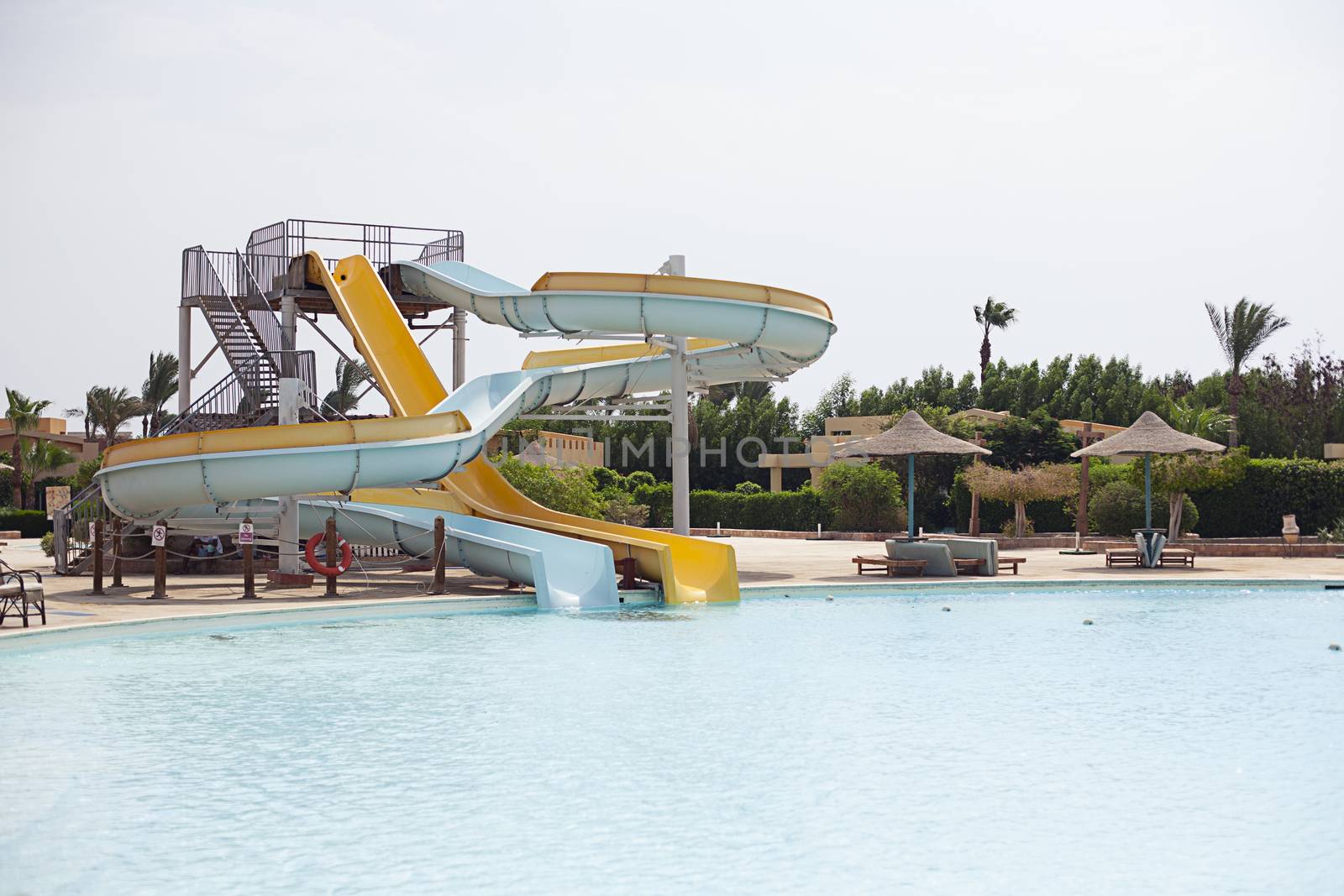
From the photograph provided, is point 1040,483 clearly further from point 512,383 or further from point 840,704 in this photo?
point 840,704

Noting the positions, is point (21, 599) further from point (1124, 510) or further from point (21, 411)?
point (21, 411)

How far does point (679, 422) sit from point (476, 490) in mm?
3359

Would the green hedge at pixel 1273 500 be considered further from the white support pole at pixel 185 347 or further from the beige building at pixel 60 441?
the beige building at pixel 60 441

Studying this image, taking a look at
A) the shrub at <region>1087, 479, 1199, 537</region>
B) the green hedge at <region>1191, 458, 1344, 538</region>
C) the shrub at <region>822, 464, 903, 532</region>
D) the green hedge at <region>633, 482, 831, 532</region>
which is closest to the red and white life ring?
the shrub at <region>1087, 479, 1199, 537</region>

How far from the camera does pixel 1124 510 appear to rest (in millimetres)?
29625

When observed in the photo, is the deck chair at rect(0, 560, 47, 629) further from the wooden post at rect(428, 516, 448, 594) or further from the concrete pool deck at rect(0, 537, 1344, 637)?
the wooden post at rect(428, 516, 448, 594)

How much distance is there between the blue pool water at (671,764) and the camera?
6.07m

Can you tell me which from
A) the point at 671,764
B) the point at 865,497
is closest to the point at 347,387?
the point at 865,497

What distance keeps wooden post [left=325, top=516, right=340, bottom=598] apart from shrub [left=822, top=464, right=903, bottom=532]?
70.7 feet

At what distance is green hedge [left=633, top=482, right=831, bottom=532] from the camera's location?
39.1 metres

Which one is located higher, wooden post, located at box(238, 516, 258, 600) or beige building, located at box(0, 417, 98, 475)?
beige building, located at box(0, 417, 98, 475)

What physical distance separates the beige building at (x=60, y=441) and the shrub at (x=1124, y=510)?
127 ft

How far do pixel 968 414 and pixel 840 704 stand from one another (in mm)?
38998

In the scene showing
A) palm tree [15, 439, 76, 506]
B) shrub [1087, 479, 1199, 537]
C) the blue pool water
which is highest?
palm tree [15, 439, 76, 506]
